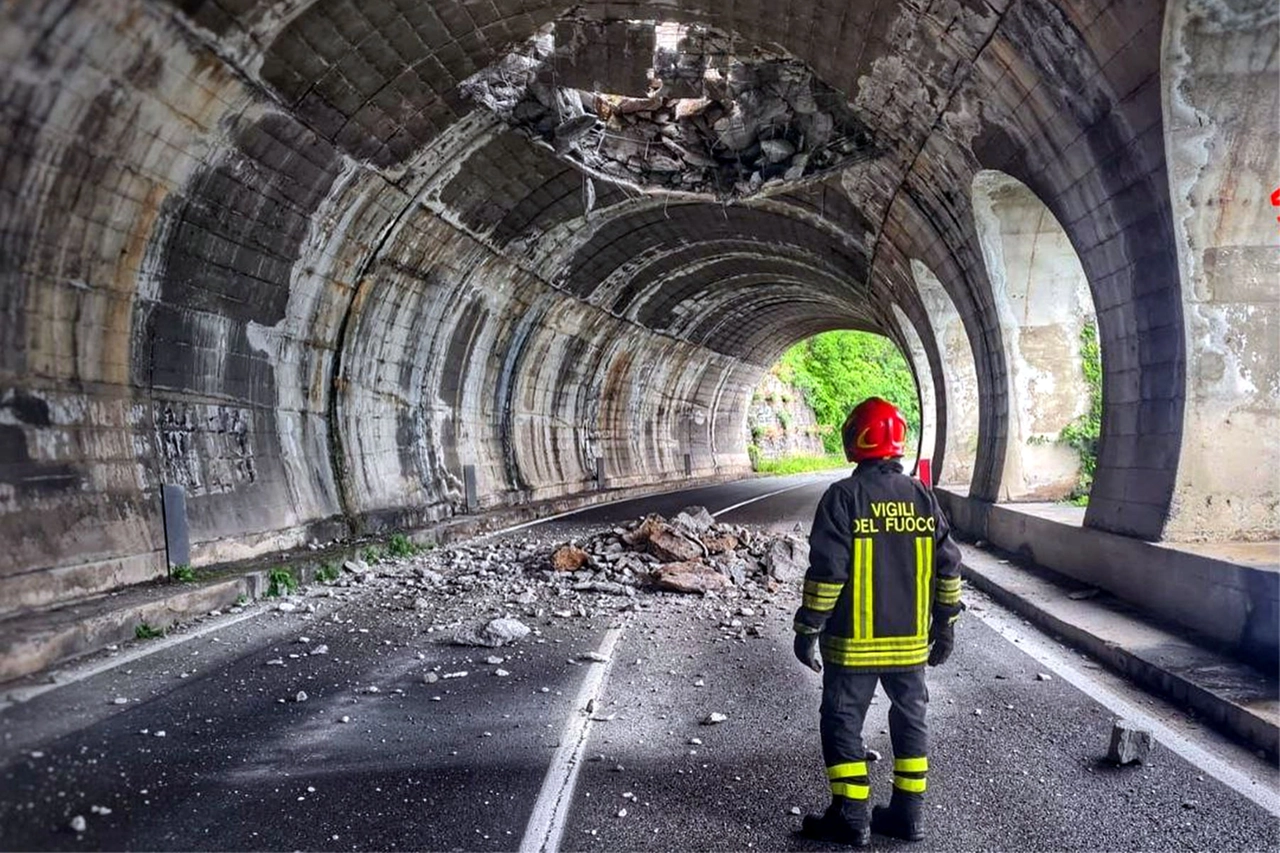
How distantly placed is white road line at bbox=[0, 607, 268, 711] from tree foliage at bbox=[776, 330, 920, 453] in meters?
45.2

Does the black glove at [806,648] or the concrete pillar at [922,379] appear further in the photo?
the concrete pillar at [922,379]

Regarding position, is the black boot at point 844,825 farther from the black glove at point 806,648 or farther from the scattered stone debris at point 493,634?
the scattered stone debris at point 493,634

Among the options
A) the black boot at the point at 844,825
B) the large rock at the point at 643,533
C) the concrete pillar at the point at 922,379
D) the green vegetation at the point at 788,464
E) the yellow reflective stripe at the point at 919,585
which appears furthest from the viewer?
the green vegetation at the point at 788,464

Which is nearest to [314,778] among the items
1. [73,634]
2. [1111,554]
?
[73,634]

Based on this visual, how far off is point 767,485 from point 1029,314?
64.7ft

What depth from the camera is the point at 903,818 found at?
3.89 m

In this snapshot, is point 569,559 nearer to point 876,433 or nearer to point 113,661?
point 113,661

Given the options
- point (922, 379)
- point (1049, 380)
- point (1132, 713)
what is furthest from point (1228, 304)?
point (922, 379)

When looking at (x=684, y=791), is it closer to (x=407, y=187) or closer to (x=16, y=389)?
(x=16, y=389)

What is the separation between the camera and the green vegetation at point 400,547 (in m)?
13.0

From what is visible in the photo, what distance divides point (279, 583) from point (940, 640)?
25.4 ft

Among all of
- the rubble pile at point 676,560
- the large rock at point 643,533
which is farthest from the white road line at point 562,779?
the large rock at point 643,533

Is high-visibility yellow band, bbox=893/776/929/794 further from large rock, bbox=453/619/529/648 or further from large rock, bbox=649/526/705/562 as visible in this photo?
large rock, bbox=649/526/705/562

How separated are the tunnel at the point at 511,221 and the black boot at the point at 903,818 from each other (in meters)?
4.24
